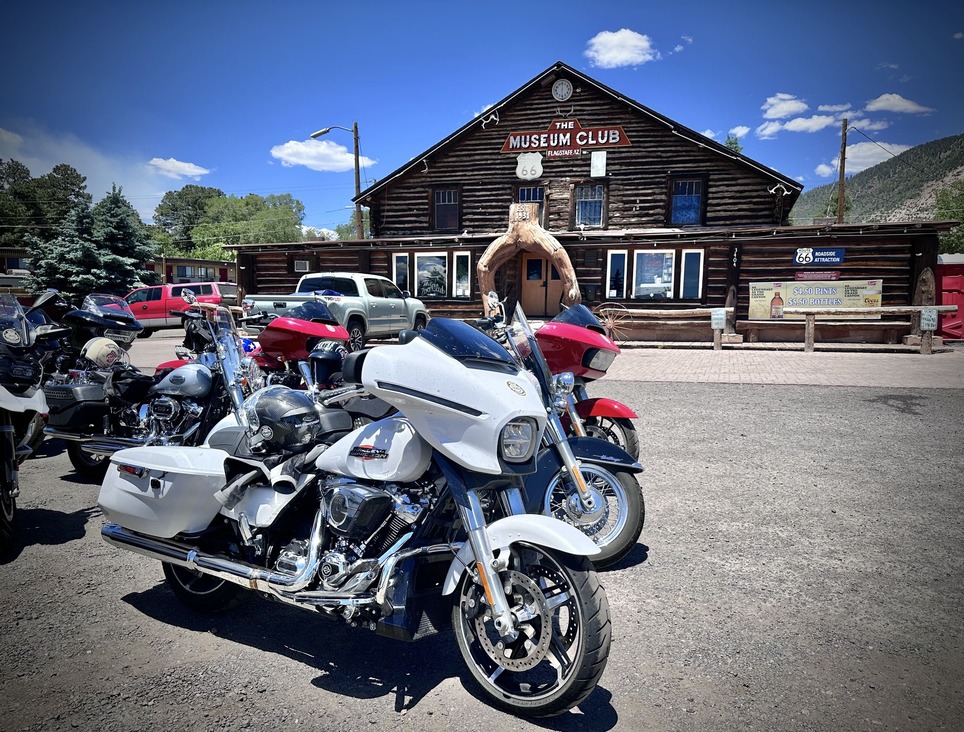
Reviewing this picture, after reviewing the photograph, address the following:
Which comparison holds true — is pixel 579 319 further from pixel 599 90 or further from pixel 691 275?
pixel 599 90

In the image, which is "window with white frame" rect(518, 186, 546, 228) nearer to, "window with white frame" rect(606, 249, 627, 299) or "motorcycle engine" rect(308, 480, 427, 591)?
"window with white frame" rect(606, 249, 627, 299)

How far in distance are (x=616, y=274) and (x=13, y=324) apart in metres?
17.9

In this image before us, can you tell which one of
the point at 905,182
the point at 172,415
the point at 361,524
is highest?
the point at 905,182

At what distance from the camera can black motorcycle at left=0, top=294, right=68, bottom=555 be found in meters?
4.20

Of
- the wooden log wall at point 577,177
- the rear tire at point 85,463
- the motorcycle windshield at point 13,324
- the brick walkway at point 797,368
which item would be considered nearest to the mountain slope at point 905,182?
the wooden log wall at point 577,177

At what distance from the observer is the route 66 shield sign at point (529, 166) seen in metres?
22.6

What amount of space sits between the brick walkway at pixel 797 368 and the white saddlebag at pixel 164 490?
9.31m

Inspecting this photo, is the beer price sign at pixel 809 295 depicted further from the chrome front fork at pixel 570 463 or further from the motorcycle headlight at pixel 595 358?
the chrome front fork at pixel 570 463

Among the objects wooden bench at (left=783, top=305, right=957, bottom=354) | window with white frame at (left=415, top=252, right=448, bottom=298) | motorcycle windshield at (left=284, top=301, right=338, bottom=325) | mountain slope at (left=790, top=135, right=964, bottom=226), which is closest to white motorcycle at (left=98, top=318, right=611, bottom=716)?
motorcycle windshield at (left=284, top=301, right=338, bottom=325)

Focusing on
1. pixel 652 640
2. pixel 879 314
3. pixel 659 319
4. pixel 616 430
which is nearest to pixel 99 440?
pixel 616 430

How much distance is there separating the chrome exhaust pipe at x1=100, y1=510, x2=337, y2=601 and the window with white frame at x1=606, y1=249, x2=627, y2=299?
1854cm

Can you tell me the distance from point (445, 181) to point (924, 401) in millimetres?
18496

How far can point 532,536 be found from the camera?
2354 millimetres

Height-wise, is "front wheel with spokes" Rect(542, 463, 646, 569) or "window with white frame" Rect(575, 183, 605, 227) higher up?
"window with white frame" Rect(575, 183, 605, 227)
